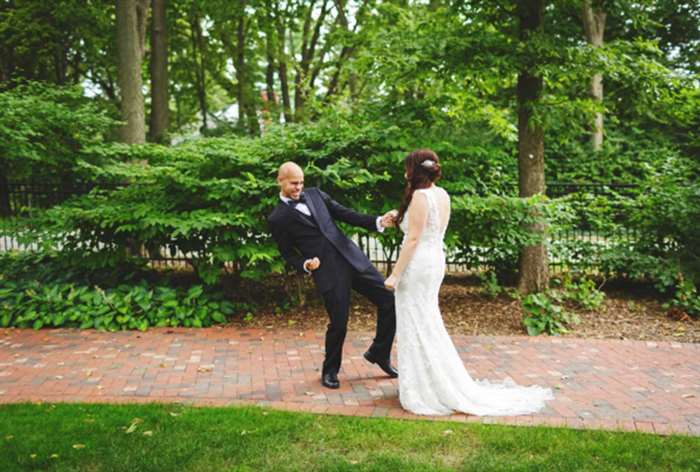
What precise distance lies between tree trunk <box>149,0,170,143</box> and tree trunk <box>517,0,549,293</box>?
919cm

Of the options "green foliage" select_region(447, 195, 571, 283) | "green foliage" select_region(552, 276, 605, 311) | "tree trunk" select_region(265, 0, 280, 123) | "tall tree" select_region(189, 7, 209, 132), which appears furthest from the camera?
"tall tree" select_region(189, 7, 209, 132)

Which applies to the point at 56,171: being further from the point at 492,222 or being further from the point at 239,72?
the point at 239,72

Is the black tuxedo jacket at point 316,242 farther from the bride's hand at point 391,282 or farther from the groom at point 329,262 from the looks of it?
the bride's hand at point 391,282

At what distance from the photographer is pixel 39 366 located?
6.30 metres

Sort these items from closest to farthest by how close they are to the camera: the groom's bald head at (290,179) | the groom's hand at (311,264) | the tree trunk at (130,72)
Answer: the groom's hand at (311,264) < the groom's bald head at (290,179) < the tree trunk at (130,72)

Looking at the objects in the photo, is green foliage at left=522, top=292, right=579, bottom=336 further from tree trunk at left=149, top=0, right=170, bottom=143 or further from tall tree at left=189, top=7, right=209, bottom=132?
tall tree at left=189, top=7, right=209, bottom=132

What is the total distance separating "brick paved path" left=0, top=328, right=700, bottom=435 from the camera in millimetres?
4996

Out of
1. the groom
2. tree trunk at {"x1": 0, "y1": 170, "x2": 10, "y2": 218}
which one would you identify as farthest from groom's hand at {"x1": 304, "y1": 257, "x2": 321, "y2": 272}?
tree trunk at {"x1": 0, "y1": 170, "x2": 10, "y2": 218}

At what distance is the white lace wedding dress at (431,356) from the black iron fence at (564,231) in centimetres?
421

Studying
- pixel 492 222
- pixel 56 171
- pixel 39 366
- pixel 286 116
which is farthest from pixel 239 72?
pixel 39 366

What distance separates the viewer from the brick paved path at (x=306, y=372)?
16.4 ft

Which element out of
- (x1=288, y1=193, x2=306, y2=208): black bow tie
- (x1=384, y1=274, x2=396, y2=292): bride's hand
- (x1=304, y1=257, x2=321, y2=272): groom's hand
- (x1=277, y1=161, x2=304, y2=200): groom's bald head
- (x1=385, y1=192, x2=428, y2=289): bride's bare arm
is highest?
(x1=277, y1=161, x2=304, y2=200): groom's bald head

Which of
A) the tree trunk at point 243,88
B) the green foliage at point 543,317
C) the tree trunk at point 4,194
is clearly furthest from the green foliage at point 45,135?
the tree trunk at point 243,88

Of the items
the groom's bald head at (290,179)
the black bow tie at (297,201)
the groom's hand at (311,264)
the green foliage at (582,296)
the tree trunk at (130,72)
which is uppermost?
the tree trunk at (130,72)
